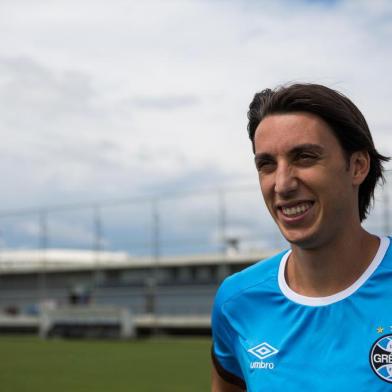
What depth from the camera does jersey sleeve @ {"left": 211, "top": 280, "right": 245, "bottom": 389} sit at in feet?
7.57

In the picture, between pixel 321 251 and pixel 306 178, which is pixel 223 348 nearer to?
pixel 321 251

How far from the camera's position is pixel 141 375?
1353 centimetres

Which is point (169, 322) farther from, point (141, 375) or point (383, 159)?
point (383, 159)

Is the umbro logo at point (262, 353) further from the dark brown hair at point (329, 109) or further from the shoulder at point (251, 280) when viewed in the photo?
the dark brown hair at point (329, 109)

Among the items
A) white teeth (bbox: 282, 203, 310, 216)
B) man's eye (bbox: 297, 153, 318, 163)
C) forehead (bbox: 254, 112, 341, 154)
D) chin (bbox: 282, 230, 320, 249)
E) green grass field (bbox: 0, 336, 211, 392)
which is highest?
forehead (bbox: 254, 112, 341, 154)

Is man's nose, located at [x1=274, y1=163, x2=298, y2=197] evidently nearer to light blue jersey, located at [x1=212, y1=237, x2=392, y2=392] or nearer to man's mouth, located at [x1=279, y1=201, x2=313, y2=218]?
man's mouth, located at [x1=279, y1=201, x2=313, y2=218]

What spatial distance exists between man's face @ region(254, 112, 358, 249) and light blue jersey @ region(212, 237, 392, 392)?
18 centimetres

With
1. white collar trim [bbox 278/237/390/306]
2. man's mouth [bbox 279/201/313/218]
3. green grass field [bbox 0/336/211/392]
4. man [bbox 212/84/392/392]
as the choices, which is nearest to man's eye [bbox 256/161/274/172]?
man [bbox 212/84/392/392]

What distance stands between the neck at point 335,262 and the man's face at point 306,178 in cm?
5

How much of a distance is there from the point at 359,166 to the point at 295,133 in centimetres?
21

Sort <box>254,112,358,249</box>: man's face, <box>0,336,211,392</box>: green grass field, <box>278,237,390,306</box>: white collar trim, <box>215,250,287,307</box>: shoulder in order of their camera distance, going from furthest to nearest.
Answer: <box>0,336,211,392</box>: green grass field < <box>215,250,287,307</box>: shoulder < <box>278,237,390,306</box>: white collar trim < <box>254,112,358,249</box>: man's face

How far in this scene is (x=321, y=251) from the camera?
6.40 ft

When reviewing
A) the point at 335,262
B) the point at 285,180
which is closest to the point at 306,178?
the point at 285,180

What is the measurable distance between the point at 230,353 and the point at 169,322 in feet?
91.7
